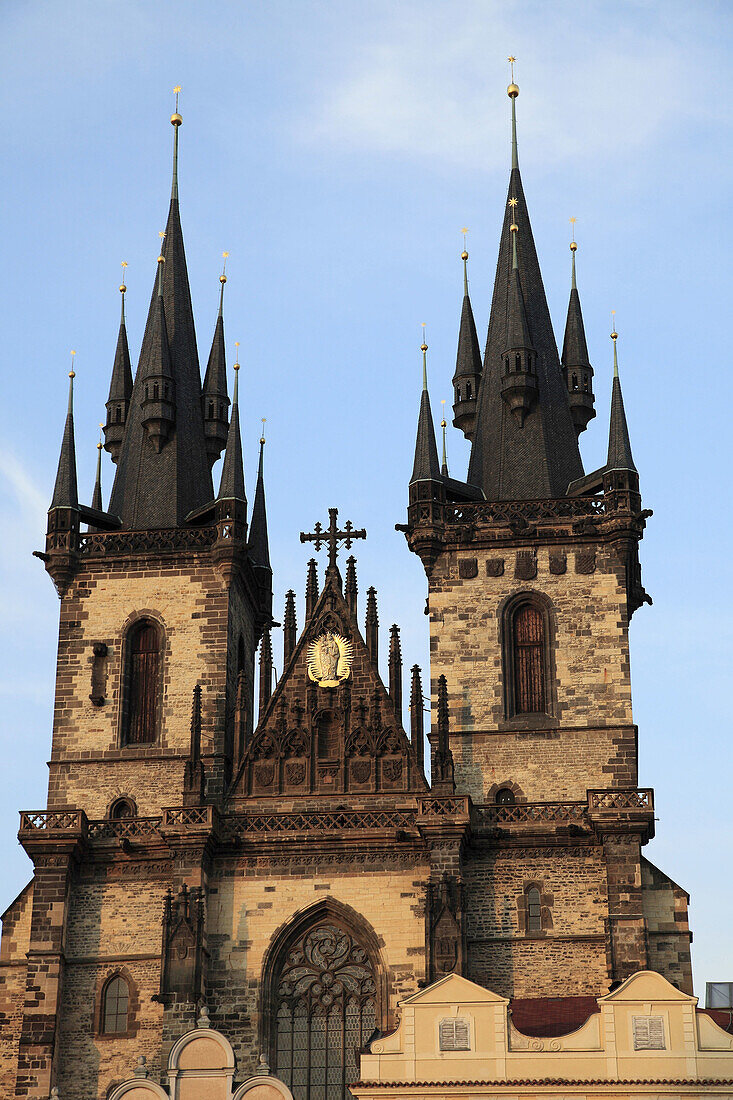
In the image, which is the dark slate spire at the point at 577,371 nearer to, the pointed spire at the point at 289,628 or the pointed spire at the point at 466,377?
the pointed spire at the point at 466,377

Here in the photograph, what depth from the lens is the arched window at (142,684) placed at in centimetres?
4144

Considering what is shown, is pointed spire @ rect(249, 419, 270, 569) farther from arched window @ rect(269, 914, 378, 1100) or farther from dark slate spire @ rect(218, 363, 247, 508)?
arched window @ rect(269, 914, 378, 1100)

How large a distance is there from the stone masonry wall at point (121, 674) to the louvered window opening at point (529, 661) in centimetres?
552

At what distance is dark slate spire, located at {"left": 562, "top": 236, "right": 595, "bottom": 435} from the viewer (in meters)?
45.9

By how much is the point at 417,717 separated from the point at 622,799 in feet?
13.3

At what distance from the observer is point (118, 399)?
154 ft

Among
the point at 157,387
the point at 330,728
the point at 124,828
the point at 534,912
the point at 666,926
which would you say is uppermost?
the point at 157,387

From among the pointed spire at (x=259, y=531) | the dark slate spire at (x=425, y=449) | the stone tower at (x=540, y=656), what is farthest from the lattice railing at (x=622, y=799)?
the pointed spire at (x=259, y=531)

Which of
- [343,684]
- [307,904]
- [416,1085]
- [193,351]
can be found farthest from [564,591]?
[416,1085]

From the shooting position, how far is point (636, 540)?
41781 mm

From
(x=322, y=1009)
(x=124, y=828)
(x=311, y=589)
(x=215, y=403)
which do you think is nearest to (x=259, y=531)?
(x=215, y=403)

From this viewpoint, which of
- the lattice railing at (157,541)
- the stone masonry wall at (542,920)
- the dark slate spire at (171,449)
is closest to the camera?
the stone masonry wall at (542,920)

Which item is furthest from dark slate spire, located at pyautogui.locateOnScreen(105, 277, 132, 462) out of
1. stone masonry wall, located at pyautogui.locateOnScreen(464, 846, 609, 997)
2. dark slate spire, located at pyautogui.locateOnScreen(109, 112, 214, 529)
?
stone masonry wall, located at pyautogui.locateOnScreen(464, 846, 609, 997)

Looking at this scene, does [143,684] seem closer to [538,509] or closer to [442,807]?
[442,807]
